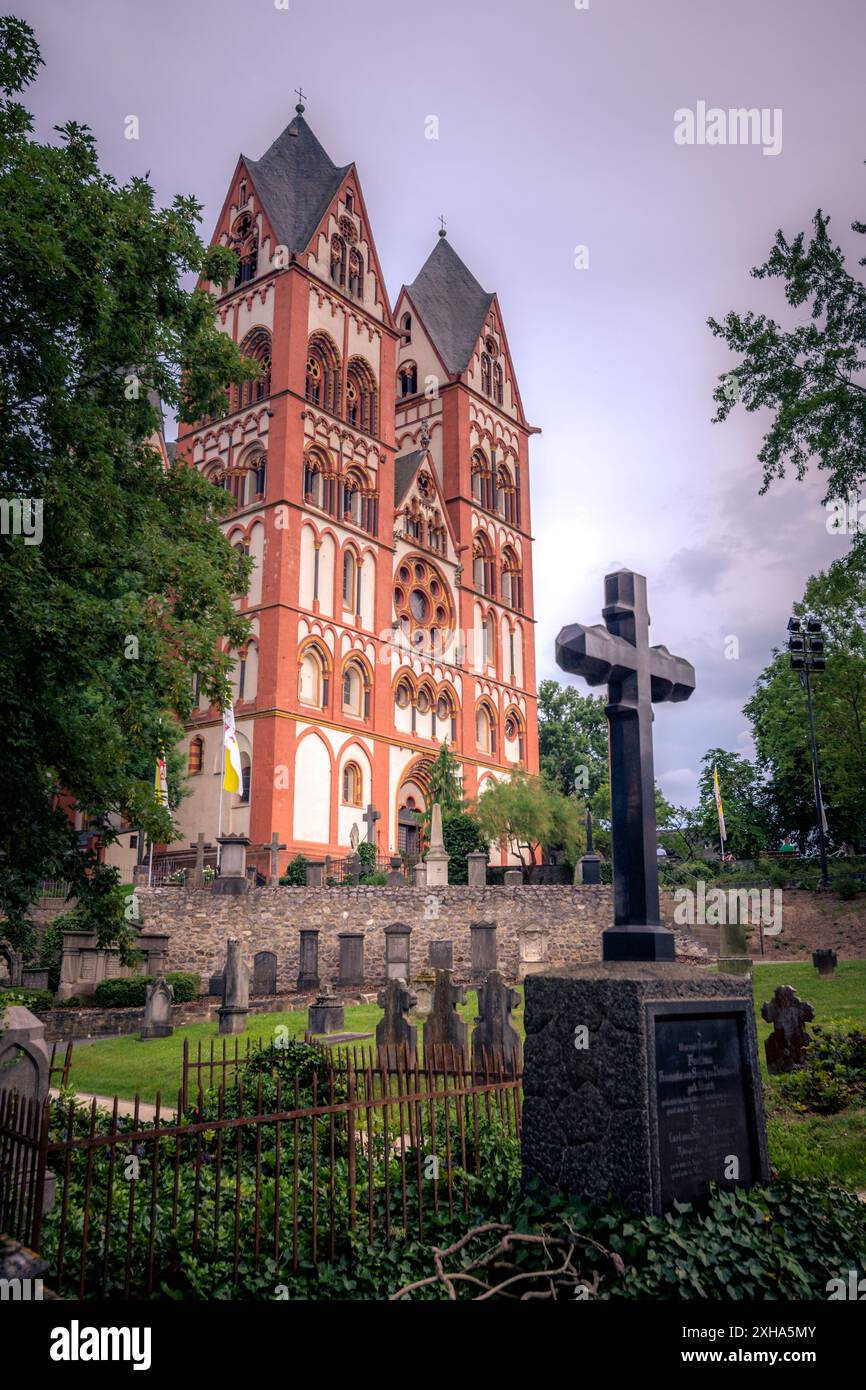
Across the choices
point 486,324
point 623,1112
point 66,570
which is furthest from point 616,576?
point 486,324

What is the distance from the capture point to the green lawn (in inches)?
253

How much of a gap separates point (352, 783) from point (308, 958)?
13668mm

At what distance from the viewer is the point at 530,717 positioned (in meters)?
43.9

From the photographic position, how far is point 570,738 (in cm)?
5491

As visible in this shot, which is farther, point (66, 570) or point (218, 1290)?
point (66, 570)

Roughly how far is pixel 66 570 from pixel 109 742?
1.89 m

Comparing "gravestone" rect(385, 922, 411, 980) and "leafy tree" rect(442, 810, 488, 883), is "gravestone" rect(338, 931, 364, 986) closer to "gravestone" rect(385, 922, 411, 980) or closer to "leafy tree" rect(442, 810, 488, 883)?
"gravestone" rect(385, 922, 411, 980)

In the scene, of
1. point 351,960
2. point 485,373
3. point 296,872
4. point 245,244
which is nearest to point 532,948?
point 351,960

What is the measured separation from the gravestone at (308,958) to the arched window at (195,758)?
14.2m

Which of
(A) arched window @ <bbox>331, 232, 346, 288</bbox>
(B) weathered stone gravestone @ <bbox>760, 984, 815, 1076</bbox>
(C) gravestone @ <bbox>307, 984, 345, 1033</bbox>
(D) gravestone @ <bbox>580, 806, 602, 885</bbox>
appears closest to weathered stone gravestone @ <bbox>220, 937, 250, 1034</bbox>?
(C) gravestone @ <bbox>307, 984, 345, 1033</bbox>

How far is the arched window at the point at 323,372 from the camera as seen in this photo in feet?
121

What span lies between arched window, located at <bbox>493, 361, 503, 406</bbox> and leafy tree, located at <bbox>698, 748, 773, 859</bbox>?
2231 centimetres

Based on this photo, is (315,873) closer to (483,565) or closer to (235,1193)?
(235,1193)
